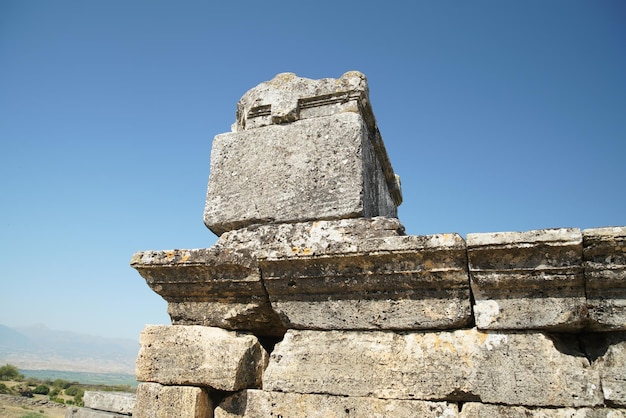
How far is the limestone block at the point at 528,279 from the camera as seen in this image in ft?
6.80

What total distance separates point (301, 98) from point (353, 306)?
1.58 meters

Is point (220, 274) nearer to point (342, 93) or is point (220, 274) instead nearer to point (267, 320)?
point (267, 320)

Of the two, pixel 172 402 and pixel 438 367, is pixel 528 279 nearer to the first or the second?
pixel 438 367

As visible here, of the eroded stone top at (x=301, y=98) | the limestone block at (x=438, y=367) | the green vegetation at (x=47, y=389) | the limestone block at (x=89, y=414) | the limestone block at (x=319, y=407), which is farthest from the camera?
the green vegetation at (x=47, y=389)

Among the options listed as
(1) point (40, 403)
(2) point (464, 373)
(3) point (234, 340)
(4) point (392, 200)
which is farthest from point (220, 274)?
(1) point (40, 403)

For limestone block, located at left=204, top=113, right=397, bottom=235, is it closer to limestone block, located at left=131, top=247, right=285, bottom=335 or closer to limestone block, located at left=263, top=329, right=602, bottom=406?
limestone block, located at left=131, top=247, right=285, bottom=335

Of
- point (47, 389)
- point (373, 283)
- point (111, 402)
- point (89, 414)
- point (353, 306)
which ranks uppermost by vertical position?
point (373, 283)

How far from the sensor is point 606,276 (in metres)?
2.04

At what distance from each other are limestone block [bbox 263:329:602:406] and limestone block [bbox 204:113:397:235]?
0.76 metres

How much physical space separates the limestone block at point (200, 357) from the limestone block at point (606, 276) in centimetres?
177

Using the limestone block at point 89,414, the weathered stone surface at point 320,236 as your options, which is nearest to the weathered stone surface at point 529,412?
the weathered stone surface at point 320,236

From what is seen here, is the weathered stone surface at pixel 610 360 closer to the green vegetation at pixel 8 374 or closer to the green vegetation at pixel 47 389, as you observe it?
the green vegetation at pixel 47 389

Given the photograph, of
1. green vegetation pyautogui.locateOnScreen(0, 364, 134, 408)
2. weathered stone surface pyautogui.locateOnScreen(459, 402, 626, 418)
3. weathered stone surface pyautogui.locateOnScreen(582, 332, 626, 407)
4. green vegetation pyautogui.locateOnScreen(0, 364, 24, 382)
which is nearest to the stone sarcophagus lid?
weathered stone surface pyautogui.locateOnScreen(459, 402, 626, 418)

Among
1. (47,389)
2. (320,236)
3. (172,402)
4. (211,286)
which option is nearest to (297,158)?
(320,236)
